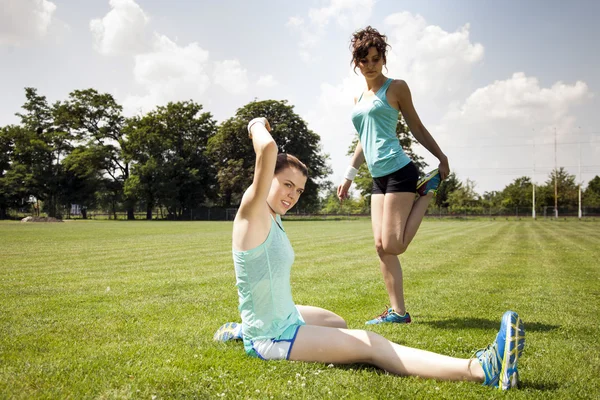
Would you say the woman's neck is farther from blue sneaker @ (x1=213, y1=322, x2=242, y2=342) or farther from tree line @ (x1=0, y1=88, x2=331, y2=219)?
tree line @ (x1=0, y1=88, x2=331, y2=219)

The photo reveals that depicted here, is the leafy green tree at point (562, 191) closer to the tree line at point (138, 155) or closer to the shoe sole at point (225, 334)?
the tree line at point (138, 155)

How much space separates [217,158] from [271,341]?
169ft

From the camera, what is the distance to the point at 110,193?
53094 millimetres

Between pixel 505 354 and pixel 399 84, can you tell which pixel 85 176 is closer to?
pixel 399 84

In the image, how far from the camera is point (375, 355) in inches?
111

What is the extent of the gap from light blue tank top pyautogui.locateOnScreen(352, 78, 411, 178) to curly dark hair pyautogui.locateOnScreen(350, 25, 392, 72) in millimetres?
341

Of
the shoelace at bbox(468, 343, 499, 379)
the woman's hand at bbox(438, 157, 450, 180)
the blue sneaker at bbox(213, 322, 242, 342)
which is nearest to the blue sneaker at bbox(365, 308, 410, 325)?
the blue sneaker at bbox(213, 322, 242, 342)

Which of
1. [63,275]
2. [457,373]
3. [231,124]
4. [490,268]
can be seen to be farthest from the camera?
[231,124]

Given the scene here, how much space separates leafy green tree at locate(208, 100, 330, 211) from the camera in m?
50.0

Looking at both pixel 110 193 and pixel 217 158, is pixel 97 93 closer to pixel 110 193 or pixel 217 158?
pixel 110 193

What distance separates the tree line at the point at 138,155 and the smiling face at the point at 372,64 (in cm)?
4434

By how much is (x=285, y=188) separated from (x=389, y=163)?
5.48ft

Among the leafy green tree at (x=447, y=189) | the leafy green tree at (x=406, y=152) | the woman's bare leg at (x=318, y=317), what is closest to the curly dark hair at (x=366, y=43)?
the woman's bare leg at (x=318, y=317)

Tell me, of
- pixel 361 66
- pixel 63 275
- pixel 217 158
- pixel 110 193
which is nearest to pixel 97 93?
pixel 110 193
